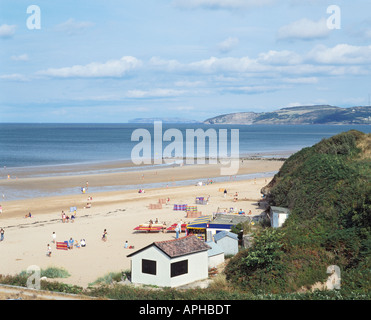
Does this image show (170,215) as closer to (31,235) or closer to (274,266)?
(31,235)

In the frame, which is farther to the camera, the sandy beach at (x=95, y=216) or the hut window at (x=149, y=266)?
the sandy beach at (x=95, y=216)

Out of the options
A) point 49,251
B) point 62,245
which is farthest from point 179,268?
point 62,245

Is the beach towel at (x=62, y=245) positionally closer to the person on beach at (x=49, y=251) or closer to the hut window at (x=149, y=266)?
the person on beach at (x=49, y=251)

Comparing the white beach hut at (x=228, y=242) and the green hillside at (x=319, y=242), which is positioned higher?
the green hillside at (x=319, y=242)

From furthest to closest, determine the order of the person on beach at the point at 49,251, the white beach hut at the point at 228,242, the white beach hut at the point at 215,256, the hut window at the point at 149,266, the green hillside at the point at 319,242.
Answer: the person on beach at the point at 49,251, the white beach hut at the point at 228,242, the white beach hut at the point at 215,256, the hut window at the point at 149,266, the green hillside at the point at 319,242

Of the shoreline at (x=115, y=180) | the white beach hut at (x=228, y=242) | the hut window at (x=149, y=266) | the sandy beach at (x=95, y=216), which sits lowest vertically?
the sandy beach at (x=95, y=216)

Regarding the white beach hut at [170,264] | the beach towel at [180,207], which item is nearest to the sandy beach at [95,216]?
the beach towel at [180,207]

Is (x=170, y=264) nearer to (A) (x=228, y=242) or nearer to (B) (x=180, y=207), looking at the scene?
(A) (x=228, y=242)

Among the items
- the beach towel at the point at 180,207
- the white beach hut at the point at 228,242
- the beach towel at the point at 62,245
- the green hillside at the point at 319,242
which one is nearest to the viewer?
the green hillside at the point at 319,242
